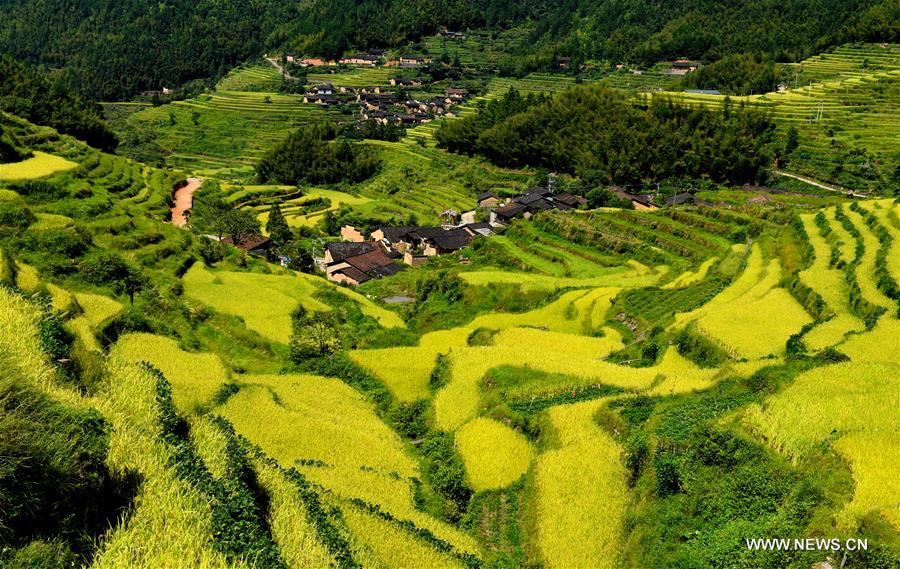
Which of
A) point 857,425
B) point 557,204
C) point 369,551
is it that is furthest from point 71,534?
point 557,204

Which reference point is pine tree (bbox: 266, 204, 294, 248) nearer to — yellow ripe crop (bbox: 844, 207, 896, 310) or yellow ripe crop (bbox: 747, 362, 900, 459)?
yellow ripe crop (bbox: 844, 207, 896, 310)

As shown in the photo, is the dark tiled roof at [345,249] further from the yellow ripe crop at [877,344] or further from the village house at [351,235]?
the yellow ripe crop at [877,344]

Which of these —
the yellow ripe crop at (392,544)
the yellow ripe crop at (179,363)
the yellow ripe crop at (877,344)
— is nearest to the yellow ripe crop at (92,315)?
the yellow ripe crop at (179,363)

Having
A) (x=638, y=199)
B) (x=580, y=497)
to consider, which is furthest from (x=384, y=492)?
(x=638, y=199)

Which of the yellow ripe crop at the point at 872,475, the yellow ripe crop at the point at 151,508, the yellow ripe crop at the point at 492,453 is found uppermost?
the yellow ripe crop at the point at 151,508

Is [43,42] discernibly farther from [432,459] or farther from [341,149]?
[432,459]

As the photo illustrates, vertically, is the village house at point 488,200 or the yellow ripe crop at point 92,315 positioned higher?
the yellow ripe crop at point 92,315

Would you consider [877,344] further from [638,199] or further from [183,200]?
[183,200]

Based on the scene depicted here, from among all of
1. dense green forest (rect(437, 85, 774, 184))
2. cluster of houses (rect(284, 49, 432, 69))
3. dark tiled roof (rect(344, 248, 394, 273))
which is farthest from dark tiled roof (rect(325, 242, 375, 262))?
cluster of houses (rect(284, 49, 432, 69))
